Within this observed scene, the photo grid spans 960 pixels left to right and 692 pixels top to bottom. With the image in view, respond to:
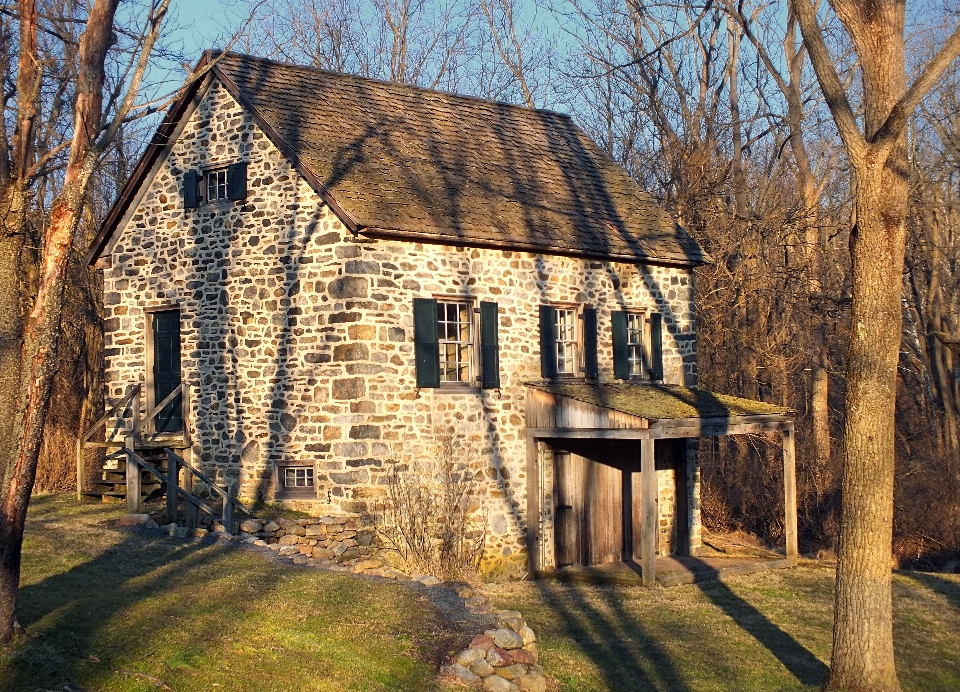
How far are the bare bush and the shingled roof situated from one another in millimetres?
3260

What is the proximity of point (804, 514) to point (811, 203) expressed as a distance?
24.6 feet

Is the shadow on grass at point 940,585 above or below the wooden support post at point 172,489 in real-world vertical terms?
below

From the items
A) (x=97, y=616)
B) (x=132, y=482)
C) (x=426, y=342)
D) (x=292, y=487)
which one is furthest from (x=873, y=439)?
(x=132, y=482)

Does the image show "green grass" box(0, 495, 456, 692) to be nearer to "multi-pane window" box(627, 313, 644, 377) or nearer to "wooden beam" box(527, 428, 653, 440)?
"wooden beam" box(527, 428, 653, 440)

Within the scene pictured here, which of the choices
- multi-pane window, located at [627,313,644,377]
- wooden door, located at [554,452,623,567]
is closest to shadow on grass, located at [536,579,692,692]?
wooden door, located at [554,452,623,567]

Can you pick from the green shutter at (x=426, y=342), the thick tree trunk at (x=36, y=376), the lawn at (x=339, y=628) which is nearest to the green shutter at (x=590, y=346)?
the green shutter at (x=426, y=342)

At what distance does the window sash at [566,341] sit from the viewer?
17.5 metres

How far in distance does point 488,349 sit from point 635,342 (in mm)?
3625

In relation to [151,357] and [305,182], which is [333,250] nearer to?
[305,182]

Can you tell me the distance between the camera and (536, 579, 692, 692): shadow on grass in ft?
33.9

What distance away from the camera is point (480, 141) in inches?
752

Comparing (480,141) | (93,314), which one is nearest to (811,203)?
(480,141)

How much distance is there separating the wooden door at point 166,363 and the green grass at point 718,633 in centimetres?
622

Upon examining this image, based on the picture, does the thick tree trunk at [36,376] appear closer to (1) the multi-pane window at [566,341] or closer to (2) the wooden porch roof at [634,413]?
(2) the wooden porch roof at [634,413]
